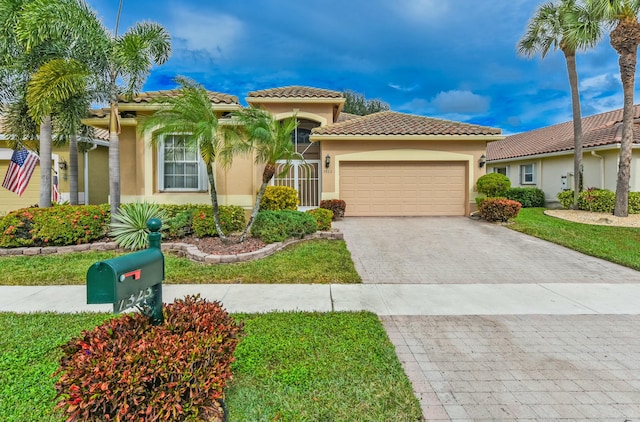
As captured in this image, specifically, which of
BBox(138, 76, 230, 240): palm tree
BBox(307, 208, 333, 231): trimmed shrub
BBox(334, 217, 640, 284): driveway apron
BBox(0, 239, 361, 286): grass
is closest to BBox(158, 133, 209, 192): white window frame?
BBox(138, 76, 230, 240): palm tree

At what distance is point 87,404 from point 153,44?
10.4 metres

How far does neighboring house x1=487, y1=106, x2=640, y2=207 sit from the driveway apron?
8.62 metres

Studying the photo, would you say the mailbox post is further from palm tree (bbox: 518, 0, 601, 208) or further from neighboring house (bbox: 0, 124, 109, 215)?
palm tree (bbox: 518, 0, 601, 208)

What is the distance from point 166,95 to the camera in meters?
11.0

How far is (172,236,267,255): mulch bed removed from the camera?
8.59 metres

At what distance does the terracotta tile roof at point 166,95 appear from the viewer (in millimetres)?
10727

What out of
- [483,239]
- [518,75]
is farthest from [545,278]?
[518,75]

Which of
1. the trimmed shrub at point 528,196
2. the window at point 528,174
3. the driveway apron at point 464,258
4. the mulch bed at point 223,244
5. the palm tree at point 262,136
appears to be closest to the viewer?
the driveway apron at point 464,258

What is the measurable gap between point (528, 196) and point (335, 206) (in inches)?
493

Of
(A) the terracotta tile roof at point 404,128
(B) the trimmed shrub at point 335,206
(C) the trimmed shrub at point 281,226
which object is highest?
(A) the terracotta tile roof at point 404,128

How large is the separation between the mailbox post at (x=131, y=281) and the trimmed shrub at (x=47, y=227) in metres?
8.29

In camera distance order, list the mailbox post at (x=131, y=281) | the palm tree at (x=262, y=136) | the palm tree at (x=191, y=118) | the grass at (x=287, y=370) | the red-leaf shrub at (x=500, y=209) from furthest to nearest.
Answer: the red-leaf shrub at (x=500, y=209)
the palm tree at (x=262, y=136)
the palm tree at (x=191, y=118)
the grass at (x=287, y=370)
the mailbox post at (x=131, y=281)

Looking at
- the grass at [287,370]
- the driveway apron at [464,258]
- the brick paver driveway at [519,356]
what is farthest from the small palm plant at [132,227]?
the brick paver driveway at [519,356]

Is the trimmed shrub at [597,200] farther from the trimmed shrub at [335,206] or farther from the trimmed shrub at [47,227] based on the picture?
the trimmed shrub at [47,227]
